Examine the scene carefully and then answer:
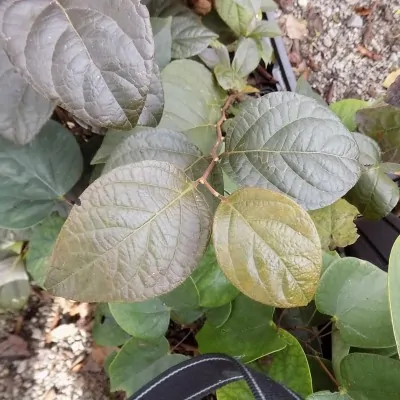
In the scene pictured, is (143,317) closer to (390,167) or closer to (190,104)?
(190,104)

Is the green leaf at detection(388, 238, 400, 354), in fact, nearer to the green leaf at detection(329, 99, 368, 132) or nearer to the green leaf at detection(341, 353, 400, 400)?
the green leaf at detection(341, 353, 400, 400)

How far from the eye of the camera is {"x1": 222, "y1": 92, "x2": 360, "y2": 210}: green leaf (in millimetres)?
716

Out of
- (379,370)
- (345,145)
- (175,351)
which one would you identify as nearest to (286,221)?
(345,145)

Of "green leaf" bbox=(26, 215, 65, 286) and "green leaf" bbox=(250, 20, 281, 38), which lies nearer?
"green leaf" bbox=(26, 215, 65, 286)

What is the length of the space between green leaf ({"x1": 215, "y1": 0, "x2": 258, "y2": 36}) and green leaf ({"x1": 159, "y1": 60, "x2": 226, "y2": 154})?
6.0 inches

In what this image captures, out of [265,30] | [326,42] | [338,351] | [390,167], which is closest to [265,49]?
[265,30]

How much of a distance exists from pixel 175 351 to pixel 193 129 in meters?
0.57

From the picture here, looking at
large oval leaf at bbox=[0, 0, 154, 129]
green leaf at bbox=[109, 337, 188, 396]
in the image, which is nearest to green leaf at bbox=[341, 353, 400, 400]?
green leaf at bbox=[109, 337, 188, 396]

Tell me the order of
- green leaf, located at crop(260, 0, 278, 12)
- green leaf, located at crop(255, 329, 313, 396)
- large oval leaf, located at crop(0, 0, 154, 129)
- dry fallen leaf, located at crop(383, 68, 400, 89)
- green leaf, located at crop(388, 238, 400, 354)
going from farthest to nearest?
dry fallen leaf, located at crop(383, 68, 400, 89) → green leaf, located at crop(260, 0, 278, 12) → green leaf, located at crop(255, 329, 313, 396) → green leaf, located at crop(388, 238, 400, 354) → large oval leaf, located at crop(0, 0, 154, 129)

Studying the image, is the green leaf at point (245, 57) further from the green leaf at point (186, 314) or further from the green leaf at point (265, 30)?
the green leaf at point (186, 314)

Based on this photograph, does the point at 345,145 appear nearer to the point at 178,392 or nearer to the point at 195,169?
the point at 195,169

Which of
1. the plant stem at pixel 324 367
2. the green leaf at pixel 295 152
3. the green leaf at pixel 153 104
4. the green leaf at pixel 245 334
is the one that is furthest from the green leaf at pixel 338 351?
the green leaf at pixel 153 104

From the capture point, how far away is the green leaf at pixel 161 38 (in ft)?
3.24

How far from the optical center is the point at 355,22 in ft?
5.08
